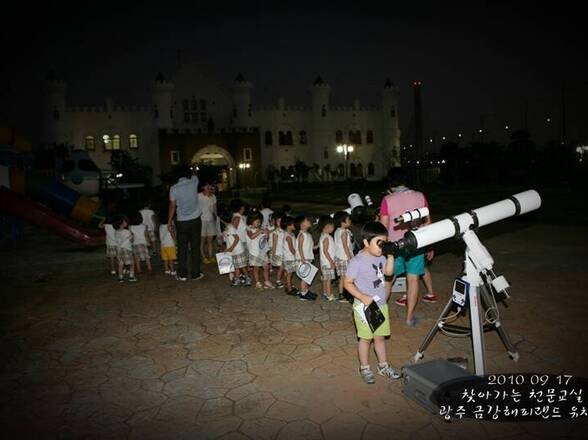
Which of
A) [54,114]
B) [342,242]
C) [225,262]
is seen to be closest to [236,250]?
[225,262]

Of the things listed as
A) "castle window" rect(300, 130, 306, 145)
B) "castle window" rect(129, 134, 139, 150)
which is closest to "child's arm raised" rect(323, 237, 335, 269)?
"castle window" rect(129, 134, 139, 150)

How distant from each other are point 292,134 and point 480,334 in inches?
1670

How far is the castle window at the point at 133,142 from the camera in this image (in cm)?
4062

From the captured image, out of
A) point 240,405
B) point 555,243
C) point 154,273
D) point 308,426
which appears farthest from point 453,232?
point 555,243

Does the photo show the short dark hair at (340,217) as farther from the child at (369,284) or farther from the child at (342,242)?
the child at (369,284)

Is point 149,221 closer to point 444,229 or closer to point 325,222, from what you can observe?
point 325,222

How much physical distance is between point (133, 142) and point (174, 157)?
4206 millimetres

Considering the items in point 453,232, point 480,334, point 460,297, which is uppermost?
point 453,232

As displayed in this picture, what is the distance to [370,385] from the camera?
12.0 feet

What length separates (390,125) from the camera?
4631cm

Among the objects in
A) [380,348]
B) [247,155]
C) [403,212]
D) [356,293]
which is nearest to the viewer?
[356,293]

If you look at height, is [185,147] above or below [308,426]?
above

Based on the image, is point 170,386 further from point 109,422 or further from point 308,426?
point 308,426

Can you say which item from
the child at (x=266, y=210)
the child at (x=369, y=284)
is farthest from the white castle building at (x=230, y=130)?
the child at (x=369, y=284)
